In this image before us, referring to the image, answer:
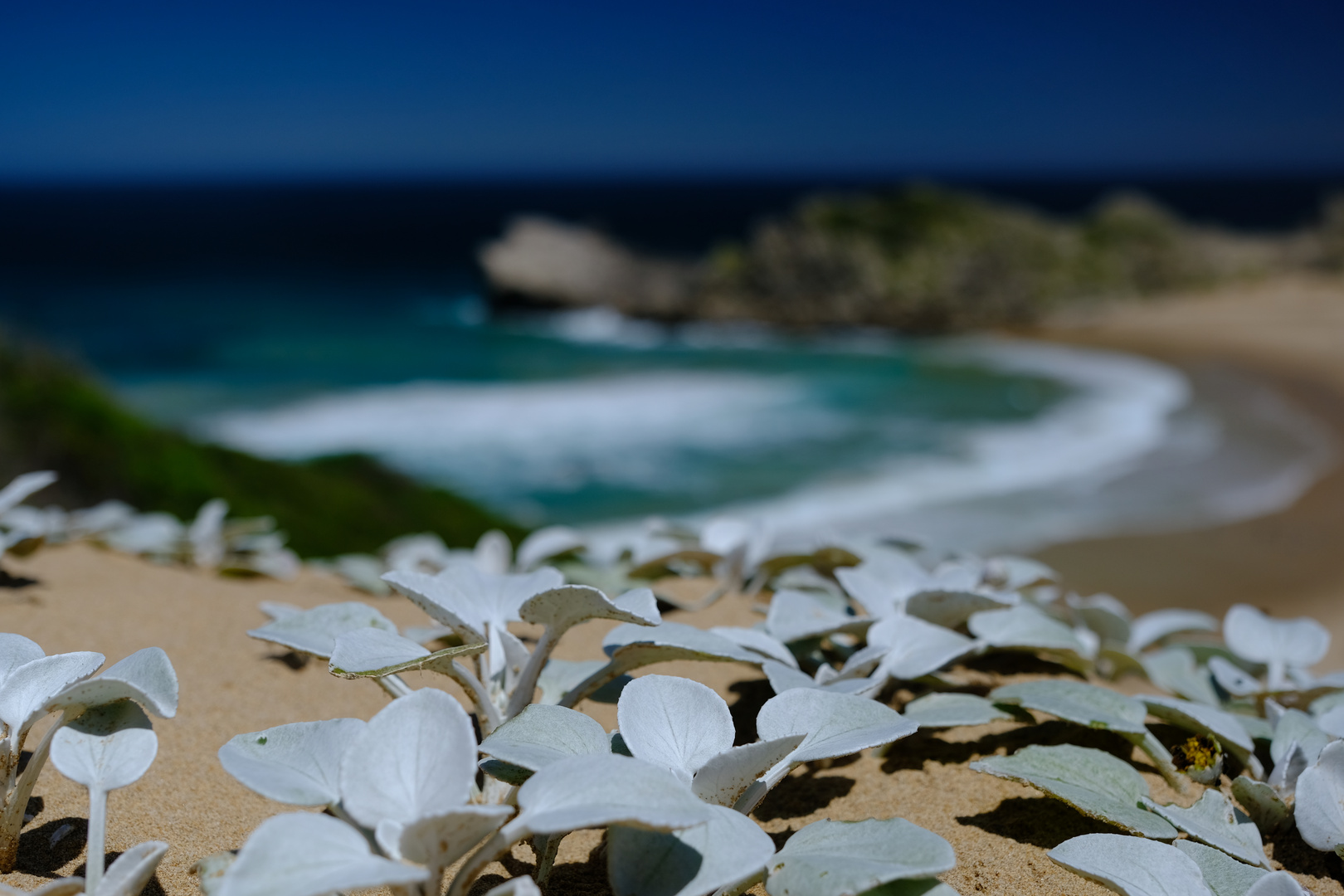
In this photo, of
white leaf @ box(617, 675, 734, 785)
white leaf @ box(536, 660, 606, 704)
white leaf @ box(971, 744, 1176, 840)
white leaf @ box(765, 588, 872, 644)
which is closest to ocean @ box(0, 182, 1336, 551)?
white leaf @ box(765, 588, 872, 644)

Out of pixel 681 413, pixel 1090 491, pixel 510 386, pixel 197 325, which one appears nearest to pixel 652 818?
pixel 1090 491

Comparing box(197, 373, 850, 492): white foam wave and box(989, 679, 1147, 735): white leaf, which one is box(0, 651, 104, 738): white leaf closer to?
box(989, 679, 1147, 735): white leaf

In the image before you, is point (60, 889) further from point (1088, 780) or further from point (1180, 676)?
point (1180, 676)

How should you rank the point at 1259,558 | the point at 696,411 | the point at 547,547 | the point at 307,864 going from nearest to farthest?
1. the point at 307,864
2. the point at 547,547
3. the point at 1259,558
4. the point at 696,411

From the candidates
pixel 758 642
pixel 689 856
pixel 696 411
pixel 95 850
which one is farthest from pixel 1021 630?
pixel 696 411

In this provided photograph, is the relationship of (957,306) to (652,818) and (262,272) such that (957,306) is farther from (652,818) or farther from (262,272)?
(262,272)

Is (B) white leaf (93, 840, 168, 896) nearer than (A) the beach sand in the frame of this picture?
Yes
